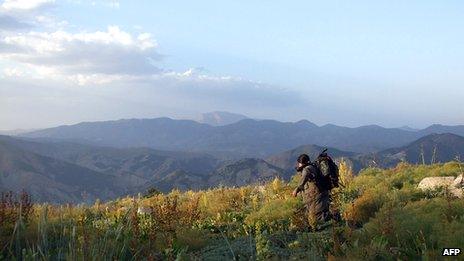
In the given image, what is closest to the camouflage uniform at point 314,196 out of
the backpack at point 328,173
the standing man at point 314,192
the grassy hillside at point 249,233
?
Answer: the standing man at point 314,192

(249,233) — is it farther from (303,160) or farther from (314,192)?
(303,160)

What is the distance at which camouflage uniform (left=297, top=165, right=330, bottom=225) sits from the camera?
35.4ft

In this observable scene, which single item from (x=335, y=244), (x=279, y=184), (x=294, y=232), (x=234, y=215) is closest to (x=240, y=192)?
(x=279, y=184)

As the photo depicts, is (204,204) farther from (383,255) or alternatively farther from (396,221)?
(383,255)

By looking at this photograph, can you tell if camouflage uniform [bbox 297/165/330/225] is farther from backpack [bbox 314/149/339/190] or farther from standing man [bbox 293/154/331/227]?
backpack [bbox 314/149/339/190]

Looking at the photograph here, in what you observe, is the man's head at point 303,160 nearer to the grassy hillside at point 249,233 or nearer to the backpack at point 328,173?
the backpack at point 328,173

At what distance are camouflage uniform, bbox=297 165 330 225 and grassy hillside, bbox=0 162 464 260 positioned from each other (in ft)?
1.65

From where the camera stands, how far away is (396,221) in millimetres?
7574

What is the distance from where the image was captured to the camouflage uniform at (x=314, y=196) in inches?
425

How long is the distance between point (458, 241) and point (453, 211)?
6.25 feet

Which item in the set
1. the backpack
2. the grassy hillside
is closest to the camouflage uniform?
the backpack

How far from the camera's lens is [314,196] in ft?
35.9

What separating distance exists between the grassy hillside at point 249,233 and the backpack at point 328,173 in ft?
1.96

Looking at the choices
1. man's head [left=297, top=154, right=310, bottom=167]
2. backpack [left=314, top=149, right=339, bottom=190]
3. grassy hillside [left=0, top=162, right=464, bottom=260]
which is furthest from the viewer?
man's head [left=297, top=154, right=310, bottom=167]
